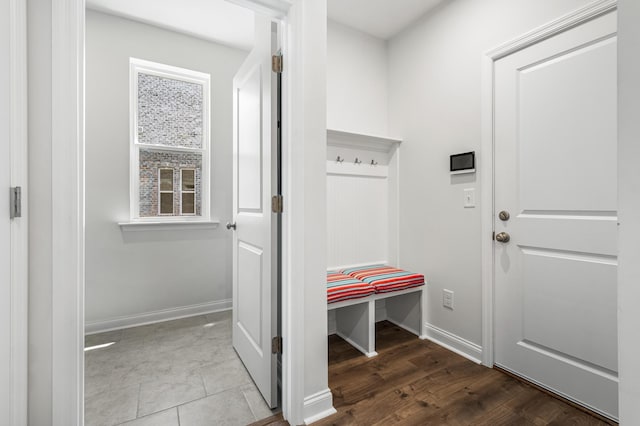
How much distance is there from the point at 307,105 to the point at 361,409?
159cm

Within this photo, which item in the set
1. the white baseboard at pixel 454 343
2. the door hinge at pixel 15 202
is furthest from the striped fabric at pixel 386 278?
the door hinge at pixel 15 202

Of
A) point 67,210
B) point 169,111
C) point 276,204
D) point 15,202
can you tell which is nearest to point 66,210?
point 67,210

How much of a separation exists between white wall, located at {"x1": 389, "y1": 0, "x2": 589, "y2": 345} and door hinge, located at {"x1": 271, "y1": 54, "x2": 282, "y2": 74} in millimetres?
1367

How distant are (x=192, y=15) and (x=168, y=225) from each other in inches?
74.5

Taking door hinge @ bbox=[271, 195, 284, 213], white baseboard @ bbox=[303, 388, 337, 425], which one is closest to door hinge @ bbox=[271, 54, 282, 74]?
door hinge @ bbox=[271, 195, 284, 213]

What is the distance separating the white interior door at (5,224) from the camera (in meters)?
0.83

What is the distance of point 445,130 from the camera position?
222 cm

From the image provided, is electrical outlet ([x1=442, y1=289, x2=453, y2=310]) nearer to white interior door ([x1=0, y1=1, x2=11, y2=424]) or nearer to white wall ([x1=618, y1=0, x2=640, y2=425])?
white wall ([x1=618, y1=0, x2=640, y2=425])

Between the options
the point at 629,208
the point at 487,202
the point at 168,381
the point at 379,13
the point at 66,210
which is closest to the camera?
the point at 629,208

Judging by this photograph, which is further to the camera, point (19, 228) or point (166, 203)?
point (166, 203)

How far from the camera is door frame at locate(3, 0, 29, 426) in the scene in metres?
0.87

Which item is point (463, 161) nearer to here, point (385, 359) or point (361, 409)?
point (385, 359)

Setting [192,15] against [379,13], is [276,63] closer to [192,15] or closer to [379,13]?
[379,13]

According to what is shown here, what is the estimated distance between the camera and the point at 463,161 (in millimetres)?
2074
